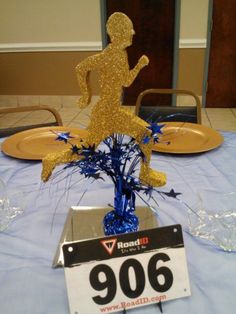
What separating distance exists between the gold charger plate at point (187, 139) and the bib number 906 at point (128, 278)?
0.58 m

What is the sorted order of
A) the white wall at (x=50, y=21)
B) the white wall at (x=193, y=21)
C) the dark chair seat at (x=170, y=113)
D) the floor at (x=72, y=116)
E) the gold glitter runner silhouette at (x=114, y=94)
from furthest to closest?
the white wall at (x=50, y=21) → the white wall at (x=193, y=21) → the floor at (x=72, y=116) → the dark chair seat at (x=170, y=113) → the gold glitter runner silhouette at (x=114, y=94)

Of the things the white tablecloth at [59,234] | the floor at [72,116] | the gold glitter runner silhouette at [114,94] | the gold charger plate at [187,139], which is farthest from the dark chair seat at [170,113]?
the floor at [72,116]

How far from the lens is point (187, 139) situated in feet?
3.83

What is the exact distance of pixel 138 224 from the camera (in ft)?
2.32

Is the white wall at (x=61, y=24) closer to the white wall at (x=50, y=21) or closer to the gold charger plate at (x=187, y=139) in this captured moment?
the white wall at (x=50, y=21)

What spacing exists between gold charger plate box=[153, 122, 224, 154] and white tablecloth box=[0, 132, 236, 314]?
0.09 ft

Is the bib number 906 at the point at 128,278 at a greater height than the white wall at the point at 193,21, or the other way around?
the white wall at the point at 193,21

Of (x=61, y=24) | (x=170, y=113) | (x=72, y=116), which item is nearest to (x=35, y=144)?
(x=170, y=113)

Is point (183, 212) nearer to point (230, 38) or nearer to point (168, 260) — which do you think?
point (168, 260)

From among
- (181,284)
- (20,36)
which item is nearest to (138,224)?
(181,284)

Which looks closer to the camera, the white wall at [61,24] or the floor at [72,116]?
the floor at [72,116]

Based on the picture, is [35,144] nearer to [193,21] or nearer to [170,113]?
[170,113]

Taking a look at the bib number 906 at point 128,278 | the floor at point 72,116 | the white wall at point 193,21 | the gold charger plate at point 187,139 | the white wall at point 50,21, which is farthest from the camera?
the white wall at point 50,21

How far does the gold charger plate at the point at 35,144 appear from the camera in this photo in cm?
109
